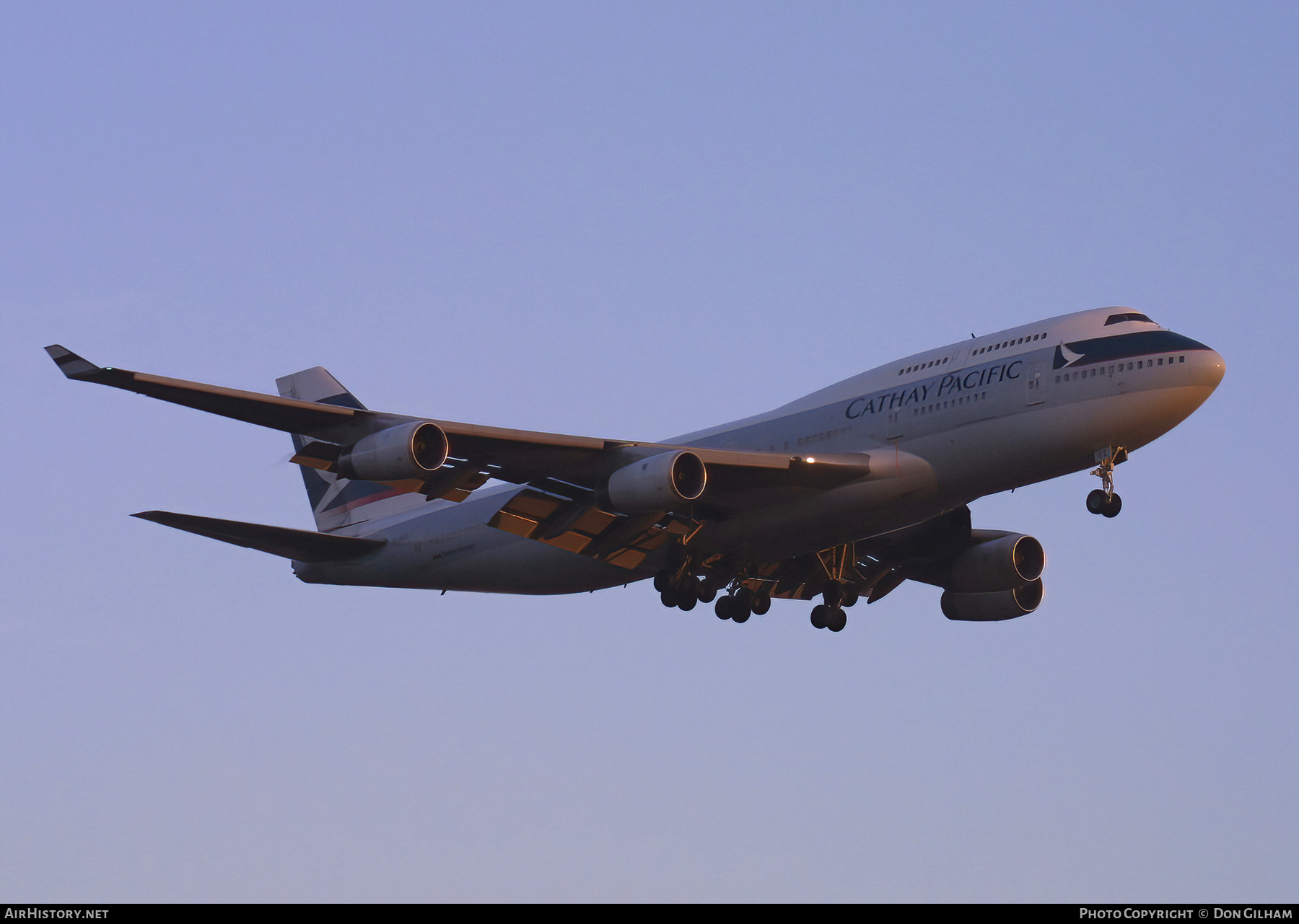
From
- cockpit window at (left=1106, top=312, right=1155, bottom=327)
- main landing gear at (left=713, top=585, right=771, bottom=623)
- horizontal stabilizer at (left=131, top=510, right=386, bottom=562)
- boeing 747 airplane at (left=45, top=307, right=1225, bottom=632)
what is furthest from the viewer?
main landing gear at (left=713, top=585, right=771, bottom=623)

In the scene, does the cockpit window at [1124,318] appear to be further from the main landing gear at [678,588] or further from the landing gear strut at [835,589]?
the main landing gear at [678,588]

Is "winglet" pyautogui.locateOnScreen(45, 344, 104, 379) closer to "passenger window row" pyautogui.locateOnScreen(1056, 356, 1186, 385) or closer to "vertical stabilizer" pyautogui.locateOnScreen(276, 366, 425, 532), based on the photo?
"vertical stabilizer" pyautogui.locateOnScreen(276, 366, 425, 532)

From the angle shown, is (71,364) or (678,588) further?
(678,588)

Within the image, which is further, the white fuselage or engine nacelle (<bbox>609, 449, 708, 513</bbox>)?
engine nacelle (<bbox>609, 449, 708, 513</bbox>)

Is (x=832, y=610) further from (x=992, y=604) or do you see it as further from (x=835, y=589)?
(x=992, y=604)

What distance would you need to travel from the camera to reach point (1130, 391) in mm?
34750

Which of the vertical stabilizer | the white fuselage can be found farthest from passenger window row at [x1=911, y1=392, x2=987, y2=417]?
the vertical stabilizer

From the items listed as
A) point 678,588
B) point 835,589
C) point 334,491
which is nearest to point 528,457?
point 678,588

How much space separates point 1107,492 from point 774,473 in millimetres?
7671

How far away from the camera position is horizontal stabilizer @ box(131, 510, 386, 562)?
38844 millimetres

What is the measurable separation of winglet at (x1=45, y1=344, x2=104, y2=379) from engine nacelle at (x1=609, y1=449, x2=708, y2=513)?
12224mm

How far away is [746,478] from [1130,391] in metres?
9.15

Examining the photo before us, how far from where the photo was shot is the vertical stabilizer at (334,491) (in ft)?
156

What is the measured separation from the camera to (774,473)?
3728cm
